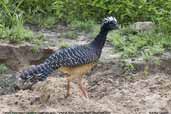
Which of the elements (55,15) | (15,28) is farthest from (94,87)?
(55,15)

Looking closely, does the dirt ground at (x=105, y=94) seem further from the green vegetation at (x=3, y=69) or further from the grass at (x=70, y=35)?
the grass at (x=70, y=35)

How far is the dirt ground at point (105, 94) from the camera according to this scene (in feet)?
22.0

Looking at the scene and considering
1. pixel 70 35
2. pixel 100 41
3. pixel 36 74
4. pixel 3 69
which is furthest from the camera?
pixel 70 35

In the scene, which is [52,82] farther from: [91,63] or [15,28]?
[15,28]

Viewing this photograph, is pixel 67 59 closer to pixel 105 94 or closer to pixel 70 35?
pixel 105 94

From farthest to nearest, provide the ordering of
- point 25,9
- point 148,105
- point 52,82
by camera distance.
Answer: point 25,9, point 52,82, point 148,105

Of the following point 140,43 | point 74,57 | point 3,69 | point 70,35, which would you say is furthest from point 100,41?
point 70,35

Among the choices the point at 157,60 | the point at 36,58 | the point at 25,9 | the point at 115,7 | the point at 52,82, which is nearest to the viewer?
the point at 52,82

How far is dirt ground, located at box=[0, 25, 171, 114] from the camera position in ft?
22.0

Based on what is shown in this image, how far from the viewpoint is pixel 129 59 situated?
328 inches

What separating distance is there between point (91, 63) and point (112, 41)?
1987mm

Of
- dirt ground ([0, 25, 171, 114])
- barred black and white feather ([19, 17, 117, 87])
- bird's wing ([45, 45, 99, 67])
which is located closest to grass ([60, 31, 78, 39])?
dirt ground ([0, 25, 171, 114])

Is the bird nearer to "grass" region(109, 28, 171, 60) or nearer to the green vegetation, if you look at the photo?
"grass" region(109, 28, 171, 60)

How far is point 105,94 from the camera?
7.41 m
